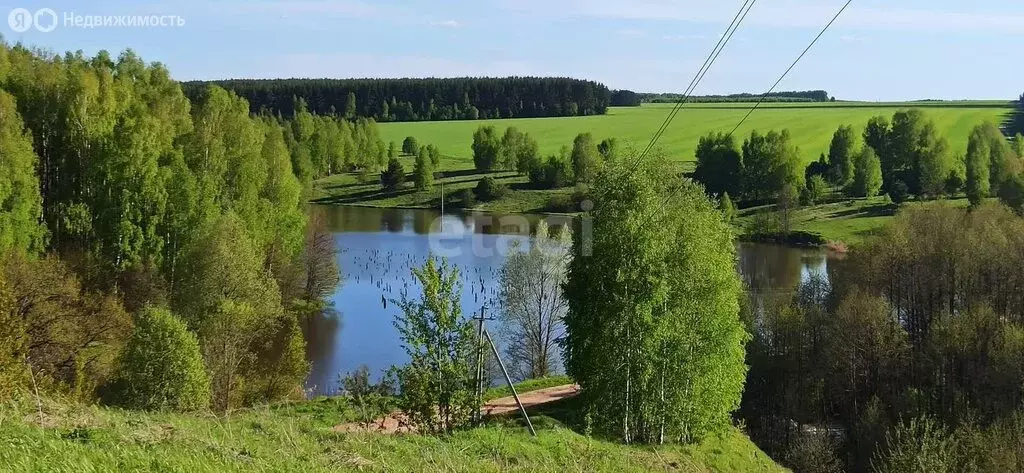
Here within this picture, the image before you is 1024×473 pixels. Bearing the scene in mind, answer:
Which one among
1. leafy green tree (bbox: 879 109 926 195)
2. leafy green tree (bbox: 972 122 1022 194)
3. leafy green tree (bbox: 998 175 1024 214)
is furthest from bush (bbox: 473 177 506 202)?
leafy green tree (bbox: 998 175 1024 214)

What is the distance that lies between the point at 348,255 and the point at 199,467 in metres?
49.1

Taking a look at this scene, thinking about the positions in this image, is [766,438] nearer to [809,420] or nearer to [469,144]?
[809,420]

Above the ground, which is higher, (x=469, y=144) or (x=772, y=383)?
(x=469, y=144)

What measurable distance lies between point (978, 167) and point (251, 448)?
7152 centimetres

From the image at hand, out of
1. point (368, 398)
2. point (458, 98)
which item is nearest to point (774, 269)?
point (368, 398)

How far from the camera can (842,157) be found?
83438 mm

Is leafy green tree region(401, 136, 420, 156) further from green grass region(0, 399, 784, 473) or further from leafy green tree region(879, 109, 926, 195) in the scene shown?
green grass region(0, 399, 784, 473)

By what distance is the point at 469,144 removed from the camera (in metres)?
115

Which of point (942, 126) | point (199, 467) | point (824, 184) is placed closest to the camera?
point (199, 467)

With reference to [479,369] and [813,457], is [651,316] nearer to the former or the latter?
[479,369]

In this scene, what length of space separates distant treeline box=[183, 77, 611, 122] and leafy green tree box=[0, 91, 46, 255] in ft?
373

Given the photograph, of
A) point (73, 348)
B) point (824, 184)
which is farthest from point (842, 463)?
point (824, 184)

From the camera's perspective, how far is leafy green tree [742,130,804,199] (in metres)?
79.2

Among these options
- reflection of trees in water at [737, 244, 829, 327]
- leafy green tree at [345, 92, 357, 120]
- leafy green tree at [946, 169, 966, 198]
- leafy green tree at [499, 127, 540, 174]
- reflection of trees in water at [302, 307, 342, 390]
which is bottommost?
reflection of trees in water at [302, 307, 342, 390]
